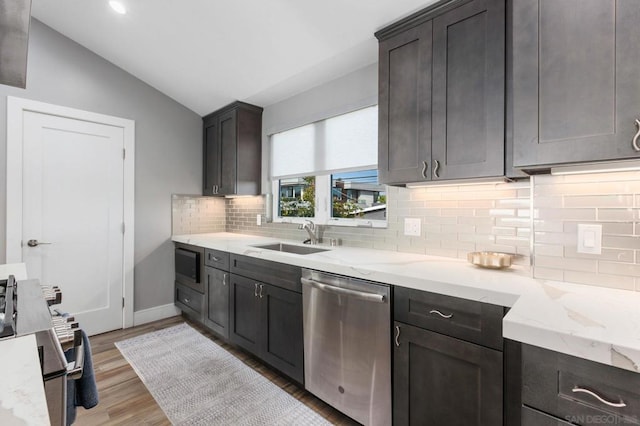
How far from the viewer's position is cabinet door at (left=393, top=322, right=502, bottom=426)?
1.25m

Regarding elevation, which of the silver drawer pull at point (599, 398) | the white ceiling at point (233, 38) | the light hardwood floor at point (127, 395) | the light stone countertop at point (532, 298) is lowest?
the light hardwood floor at point (127, 395)

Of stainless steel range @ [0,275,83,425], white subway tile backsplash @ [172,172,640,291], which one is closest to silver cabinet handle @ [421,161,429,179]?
white subway tile backsplash @ [172,172,640,291]

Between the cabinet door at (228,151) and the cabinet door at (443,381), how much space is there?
2445 mm

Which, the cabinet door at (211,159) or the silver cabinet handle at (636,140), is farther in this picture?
the cabinet door at (211,159)

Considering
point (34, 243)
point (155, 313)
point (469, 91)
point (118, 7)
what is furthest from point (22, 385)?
point (155, 313)

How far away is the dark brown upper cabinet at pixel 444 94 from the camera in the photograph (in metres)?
1.51

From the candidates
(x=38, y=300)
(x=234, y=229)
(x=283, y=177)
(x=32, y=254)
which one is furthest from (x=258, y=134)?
(x=38, y=300)

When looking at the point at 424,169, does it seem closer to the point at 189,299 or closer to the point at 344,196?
the point at 344,196

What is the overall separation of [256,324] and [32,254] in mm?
2176

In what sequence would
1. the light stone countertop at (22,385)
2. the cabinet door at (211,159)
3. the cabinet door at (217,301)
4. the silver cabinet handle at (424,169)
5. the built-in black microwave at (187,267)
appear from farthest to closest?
the cabinet door at (211,159) → the built-in black microwave at (187,267) → the cabinet door at (217,301) → the silver cabinet handle at (424,169) → the light stone countertop at (22,385)

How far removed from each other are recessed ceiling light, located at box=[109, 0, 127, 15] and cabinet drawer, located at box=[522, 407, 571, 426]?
342 cm

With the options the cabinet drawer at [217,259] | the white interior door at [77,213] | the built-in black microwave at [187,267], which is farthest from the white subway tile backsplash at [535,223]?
the white interior door at [77,213]

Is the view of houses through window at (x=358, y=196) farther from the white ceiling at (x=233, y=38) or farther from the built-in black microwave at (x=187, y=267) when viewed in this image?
the built-in black microwave at (x=187, y=267)

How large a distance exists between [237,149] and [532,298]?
9.51ft
